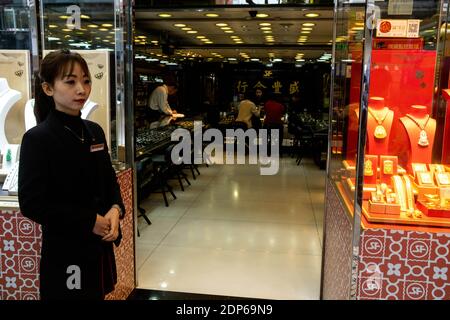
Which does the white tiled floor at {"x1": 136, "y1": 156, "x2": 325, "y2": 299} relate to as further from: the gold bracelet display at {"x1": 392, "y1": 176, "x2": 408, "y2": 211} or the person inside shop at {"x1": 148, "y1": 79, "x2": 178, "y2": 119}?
the person inside shop at {"x1": 148, "y1": 79, "x2": 178, "y2": 119}

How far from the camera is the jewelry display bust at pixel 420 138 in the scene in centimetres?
234

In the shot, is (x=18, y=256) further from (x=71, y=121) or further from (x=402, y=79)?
(x=402, y=79)

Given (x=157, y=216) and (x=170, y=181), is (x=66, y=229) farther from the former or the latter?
(x=170, y=181)

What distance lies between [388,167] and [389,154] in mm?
134

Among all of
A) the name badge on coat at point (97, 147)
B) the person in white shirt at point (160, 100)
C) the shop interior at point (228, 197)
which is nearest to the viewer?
the name badge on coat at point (97, 147)

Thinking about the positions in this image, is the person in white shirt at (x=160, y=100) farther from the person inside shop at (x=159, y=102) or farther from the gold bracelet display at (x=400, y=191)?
the gold bracelet display at (x=400, y=191)

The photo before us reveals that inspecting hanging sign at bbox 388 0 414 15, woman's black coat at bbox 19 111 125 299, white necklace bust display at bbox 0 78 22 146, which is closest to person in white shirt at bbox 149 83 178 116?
white necklace bust display at bbox 0 78 22 146

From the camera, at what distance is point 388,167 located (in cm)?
224

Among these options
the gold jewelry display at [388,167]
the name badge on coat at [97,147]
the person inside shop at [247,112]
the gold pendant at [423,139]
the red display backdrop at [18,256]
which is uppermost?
the name badge on coat at [97,147]

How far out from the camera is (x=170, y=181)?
670 cm

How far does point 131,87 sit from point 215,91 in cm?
1374

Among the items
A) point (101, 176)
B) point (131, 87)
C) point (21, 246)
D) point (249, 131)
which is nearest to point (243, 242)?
point (131, 87)

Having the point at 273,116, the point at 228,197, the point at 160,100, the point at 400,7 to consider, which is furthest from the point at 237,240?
the point at 273,116

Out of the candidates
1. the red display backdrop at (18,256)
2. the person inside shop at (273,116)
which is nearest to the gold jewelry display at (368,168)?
the red display backdrop at (18,256)
